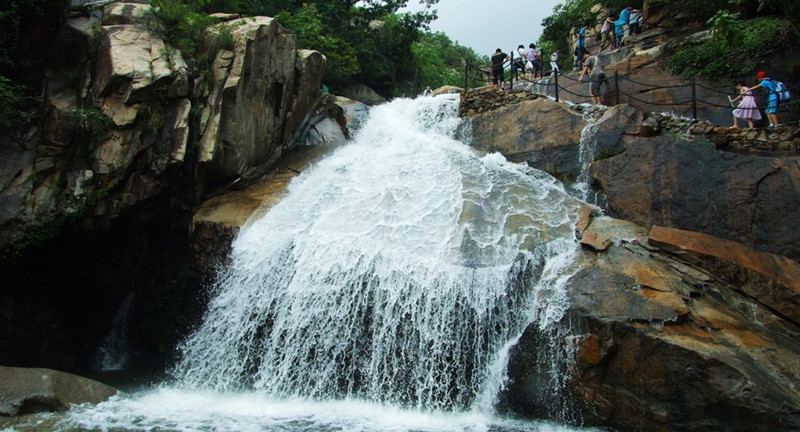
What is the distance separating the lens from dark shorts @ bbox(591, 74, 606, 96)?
1298 centimetres

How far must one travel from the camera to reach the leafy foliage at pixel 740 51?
469 inches

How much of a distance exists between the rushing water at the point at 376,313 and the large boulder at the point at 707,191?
4.24 feet

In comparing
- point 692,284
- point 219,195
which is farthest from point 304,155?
point 692,284

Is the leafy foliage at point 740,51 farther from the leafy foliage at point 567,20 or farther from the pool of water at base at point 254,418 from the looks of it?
the pool of water at base at point 254,418

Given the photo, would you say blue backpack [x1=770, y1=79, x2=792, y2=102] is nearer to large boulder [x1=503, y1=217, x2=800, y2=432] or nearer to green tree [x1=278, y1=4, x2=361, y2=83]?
large boulder [x1=503, y1=217, x2=800, y2=432]

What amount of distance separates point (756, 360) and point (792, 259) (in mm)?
2680

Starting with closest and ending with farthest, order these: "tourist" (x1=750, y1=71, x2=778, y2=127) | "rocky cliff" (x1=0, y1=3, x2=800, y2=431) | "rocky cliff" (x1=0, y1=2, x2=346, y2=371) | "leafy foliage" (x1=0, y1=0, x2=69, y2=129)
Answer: "rocky cliff" (x1=0, y1=3, x2=800, y2=431)
"leafy foliage" (x1=0, y1=0, x2=69, y2=129)
"rocky cliff" (x1=0, y1=2, x2=346, y2=371)
"tourist" (x1=750, y1=71, x2=778, y2=127)

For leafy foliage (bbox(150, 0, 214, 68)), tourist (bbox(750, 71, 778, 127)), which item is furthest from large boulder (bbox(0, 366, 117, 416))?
tourist (bbox(750, 71, 778, 127))

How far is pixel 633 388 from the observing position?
662 centimetres

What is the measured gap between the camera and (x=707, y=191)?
8.82 metres

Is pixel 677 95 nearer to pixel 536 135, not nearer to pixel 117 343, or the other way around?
pixel 536 135

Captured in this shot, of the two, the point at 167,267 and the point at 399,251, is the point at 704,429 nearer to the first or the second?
the point at 399,251

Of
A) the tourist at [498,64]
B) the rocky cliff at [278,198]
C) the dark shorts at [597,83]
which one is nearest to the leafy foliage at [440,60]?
the tourist at [498,64]

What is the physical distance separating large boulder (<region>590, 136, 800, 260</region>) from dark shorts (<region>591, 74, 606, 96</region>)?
3.73 metres
